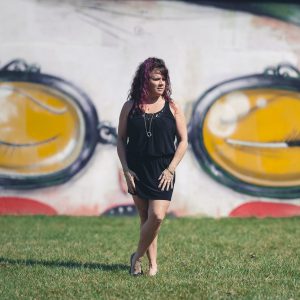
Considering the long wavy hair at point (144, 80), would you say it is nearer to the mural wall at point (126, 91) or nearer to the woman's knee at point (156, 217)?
the woman's knee at point (156, 217)

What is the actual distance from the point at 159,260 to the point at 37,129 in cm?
415

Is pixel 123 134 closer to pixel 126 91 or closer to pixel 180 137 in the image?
pixel 180 137

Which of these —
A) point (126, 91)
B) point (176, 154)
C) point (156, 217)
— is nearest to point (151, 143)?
point (176, 154)

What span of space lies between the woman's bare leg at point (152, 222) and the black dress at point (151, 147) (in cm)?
5

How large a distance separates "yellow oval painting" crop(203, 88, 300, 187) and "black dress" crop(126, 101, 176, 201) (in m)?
4.46

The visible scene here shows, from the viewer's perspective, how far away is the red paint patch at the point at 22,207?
1046 centimetres

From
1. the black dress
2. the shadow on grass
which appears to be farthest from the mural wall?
the black dress

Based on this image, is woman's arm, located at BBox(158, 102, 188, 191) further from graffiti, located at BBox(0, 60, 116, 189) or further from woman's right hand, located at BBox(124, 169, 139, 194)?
graffiti, located at BBox(0, 60, 116, 189)

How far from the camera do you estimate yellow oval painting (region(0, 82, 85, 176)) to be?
→ 1038 centimetres

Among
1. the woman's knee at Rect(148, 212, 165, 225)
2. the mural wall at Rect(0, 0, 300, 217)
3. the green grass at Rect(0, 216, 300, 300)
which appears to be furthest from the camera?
the mural wall at Rect(0, 0, 300, 217)

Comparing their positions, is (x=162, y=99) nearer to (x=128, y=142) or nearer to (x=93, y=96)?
(x=128, y=142)

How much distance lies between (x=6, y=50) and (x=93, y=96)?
1471 millimetres

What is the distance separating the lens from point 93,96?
10.4 metres

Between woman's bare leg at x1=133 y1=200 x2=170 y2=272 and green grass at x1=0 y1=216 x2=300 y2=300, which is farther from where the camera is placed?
woman's bare leg at x1=133 y1=200 x2=170 y2=272
